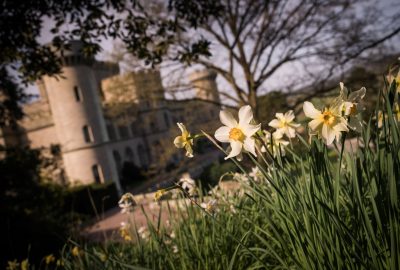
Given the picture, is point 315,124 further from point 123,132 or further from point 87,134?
point 123,132

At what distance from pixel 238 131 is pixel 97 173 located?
966 inches

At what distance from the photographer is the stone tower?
76.4ft

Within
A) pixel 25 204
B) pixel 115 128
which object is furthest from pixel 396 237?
pixel 115 128

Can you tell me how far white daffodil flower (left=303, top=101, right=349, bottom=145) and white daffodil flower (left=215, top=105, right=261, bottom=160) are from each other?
21 centimetres

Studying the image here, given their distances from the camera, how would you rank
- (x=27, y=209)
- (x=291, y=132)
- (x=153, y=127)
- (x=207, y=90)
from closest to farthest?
1. (x=291, y=132)
2. (x=27, y=209)
3. (x=207, y=90)
4. (x=153, y=127)

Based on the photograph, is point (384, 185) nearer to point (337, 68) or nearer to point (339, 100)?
point (339, 100)

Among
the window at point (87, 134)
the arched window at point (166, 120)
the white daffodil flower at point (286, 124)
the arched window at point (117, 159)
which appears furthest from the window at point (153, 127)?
the white daffodil flower at point (286, 124)

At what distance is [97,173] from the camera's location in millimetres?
23891

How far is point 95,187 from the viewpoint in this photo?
17984 mm

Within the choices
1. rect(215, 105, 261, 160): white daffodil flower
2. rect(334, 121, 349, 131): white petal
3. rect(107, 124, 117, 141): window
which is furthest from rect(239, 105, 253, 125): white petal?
rect(107, 124, 117, 141): window

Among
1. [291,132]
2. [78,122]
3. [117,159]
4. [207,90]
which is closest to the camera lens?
[291,132]

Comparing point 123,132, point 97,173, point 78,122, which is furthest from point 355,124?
point 123,132

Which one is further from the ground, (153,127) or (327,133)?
(153,127)

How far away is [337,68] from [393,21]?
2.23 metres
